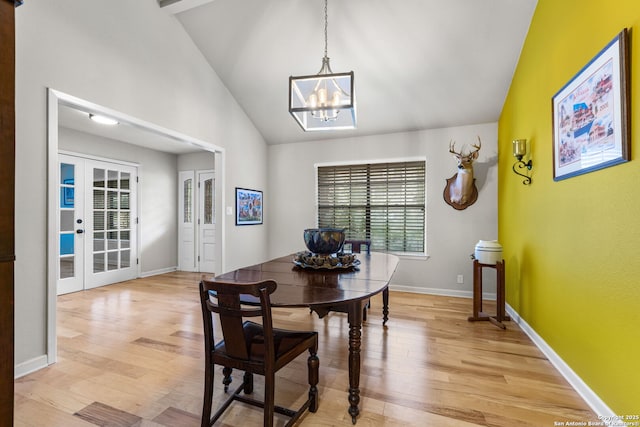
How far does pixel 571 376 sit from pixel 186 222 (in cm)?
623

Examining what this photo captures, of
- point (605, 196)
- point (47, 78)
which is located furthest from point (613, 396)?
point (47, 78)

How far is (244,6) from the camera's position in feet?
10.7

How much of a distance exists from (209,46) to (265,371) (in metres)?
3.85

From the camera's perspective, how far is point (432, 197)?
441cm

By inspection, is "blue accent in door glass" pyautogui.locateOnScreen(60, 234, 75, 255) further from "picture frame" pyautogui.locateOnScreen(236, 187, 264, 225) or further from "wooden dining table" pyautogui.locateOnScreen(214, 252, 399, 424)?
"wooden dining table" pyautogui.locateOnScreen(214, 252, 399, 424)

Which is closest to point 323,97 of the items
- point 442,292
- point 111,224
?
point 442,292

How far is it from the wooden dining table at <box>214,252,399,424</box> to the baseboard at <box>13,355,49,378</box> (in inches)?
65.4

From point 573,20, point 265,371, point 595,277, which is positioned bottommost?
point 265,371

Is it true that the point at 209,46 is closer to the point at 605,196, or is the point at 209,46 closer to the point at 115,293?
the point at 115,293

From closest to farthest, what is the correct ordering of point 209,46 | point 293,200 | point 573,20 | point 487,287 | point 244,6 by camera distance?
point 573,20 → point 244,6 → point 209,46 → point 487,287 → point 293,200

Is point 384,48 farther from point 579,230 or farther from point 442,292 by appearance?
point 442,292

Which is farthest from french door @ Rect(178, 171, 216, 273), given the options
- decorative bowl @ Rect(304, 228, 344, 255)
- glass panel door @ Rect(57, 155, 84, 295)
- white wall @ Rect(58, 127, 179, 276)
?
decorative bowl @ Rect(304, 228, 344, 255)

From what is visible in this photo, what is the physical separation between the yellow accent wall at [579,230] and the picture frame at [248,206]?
359 cm

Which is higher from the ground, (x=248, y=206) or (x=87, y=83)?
(x=87, y=83)
